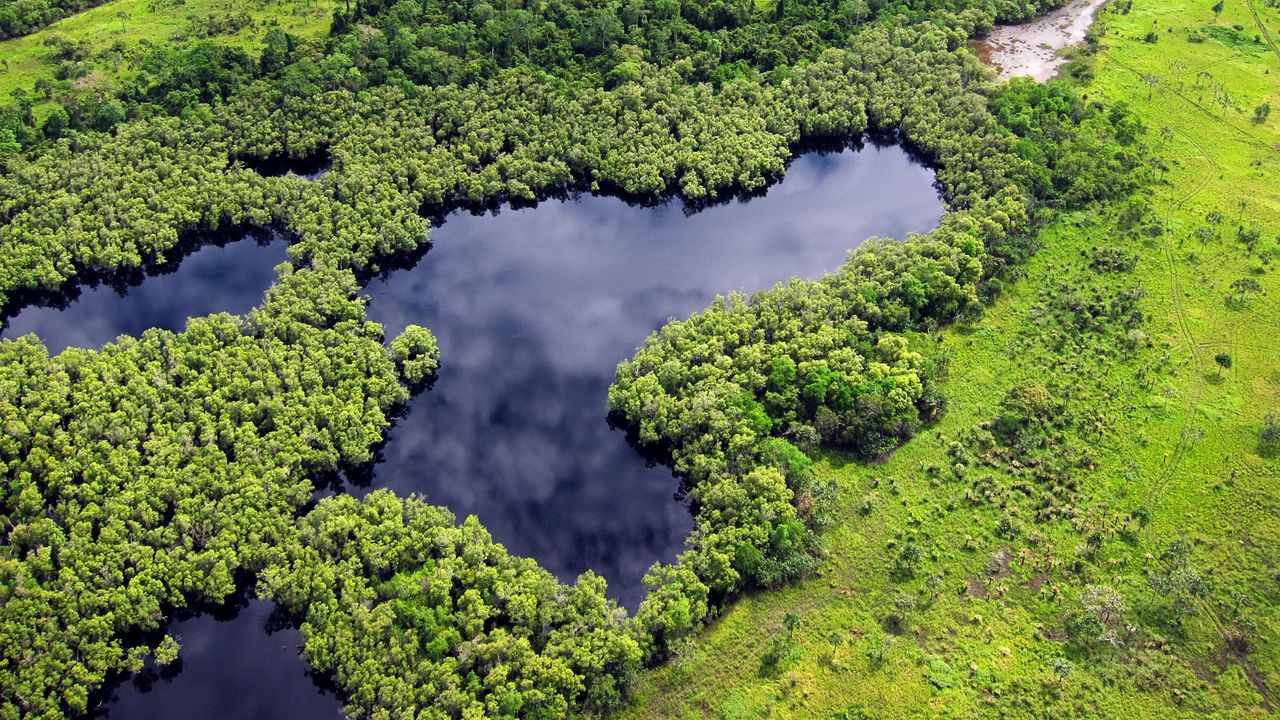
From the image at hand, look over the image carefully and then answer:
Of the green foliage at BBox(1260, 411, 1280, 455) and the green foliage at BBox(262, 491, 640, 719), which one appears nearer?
the green foliage at BBox(262, 491, 640, 719)

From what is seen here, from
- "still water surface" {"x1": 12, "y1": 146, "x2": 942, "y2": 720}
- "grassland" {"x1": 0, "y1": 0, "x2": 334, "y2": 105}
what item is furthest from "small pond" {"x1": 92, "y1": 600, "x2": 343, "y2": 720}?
"grassland" {"x1": 0, "y1": 0, "x2": 334, "y2": 105}

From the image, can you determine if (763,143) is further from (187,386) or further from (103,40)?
(103,40)

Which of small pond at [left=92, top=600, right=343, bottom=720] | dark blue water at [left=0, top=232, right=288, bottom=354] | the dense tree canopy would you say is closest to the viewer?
small pond at [left=92, top=600, right=343, bottom=720]

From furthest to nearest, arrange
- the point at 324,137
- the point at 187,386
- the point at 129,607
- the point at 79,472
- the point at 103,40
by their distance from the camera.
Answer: the point at 103,40 → the point at 324,137 → the point at 187,386 → the point at 79,472 → the point at 129,607

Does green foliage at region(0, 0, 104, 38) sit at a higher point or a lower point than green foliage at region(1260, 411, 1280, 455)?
higher

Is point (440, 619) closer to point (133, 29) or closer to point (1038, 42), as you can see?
point (133, 29)

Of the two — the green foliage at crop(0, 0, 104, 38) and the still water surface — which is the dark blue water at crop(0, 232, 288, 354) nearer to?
the still water surface

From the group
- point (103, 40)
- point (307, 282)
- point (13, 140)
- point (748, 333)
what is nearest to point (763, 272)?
point (748, 333)
